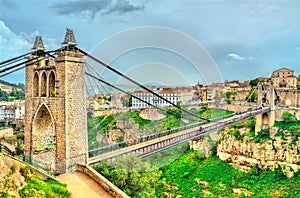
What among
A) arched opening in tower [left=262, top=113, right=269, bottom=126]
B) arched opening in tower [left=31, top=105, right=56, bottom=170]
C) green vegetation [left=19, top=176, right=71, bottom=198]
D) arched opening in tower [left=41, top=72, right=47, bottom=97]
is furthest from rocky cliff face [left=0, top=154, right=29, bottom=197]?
arched opening in tower [left=262, top=113, right=269, bottom=126]

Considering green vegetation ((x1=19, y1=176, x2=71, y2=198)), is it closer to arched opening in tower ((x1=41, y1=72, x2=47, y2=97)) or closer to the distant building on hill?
arched opening in tower ((x1=41, y1=72, x2=47, y2=97))

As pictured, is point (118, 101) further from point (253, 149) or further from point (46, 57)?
point (46, 57)

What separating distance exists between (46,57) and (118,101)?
1993 cm

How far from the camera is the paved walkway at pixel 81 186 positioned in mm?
5754

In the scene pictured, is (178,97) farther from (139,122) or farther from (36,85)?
(36,85)

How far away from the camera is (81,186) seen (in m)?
6.00

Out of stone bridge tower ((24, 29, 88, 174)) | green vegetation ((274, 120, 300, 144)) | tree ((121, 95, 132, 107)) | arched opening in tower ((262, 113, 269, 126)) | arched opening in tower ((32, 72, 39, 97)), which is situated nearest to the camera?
stone bridge tower ((24, 29, 88, 174))

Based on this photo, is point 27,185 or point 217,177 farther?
point 217,177

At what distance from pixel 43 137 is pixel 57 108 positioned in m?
1.34

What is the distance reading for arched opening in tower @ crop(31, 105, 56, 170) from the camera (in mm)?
7293

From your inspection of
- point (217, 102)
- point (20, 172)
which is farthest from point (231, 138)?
point (20, 172)

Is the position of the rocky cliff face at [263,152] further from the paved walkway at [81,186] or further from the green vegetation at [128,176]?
the paved walkway at [81,186]

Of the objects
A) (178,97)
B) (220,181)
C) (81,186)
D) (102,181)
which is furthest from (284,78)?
(81,186)

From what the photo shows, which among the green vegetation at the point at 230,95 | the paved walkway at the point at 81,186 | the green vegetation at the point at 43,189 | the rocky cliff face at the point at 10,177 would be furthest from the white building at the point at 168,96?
the rocky cliff face at the point at 10,177
